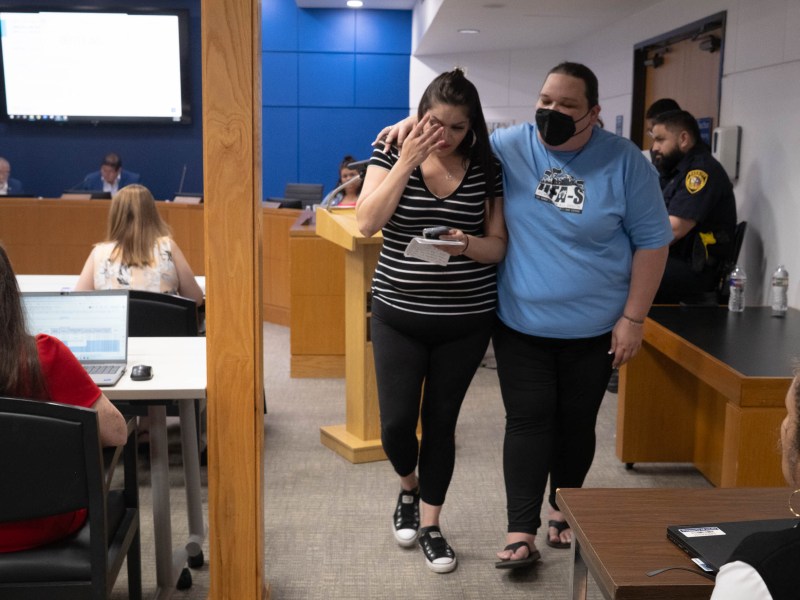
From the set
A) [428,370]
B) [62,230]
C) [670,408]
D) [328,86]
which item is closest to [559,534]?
[428,370]

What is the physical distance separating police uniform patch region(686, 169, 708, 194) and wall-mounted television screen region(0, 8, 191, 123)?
6979mm

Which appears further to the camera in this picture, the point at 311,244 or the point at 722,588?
the point at 311,244

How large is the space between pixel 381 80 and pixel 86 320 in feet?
27.4

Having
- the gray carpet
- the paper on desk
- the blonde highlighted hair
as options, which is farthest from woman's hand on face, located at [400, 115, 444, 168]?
the blonde highlighted hair

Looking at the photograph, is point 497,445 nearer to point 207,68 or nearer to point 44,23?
point 207,68

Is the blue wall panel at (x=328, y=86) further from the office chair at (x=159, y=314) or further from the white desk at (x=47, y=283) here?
the office chair at (x=159, y=314)

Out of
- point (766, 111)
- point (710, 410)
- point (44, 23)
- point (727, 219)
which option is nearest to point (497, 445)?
point (710, 410)

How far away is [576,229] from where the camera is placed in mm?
2418

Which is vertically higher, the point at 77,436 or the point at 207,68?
the point at 207,68

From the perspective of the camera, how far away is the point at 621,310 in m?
2.55

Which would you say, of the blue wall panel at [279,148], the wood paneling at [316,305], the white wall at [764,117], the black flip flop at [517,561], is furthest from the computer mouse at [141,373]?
the blue wall panel at [279,148]

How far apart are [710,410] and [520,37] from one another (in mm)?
6087

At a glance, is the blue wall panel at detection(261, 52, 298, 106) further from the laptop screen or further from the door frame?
the laptop screen

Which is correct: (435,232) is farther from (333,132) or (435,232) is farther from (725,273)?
(333,132)
